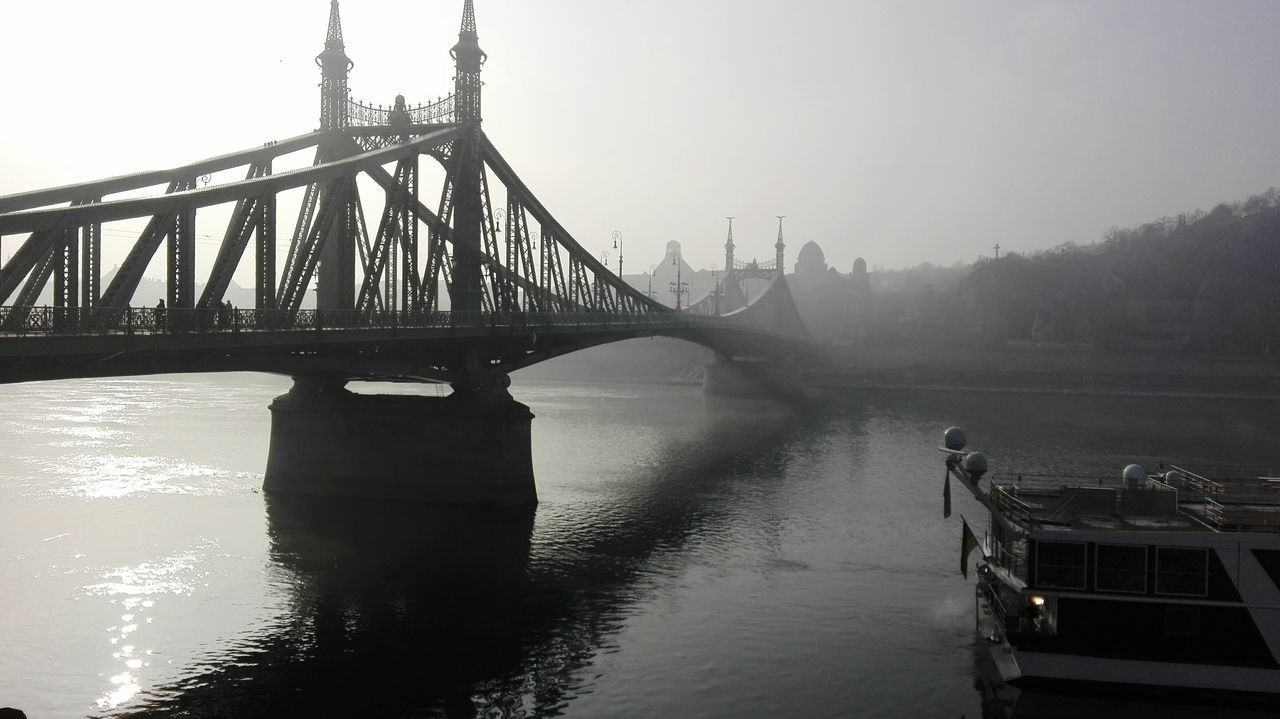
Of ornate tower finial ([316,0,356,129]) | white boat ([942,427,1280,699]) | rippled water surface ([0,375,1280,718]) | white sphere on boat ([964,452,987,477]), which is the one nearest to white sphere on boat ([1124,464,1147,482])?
white boat ([942,427,1280,699])

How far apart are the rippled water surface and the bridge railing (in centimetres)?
739

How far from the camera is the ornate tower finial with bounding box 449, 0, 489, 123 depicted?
154 ft

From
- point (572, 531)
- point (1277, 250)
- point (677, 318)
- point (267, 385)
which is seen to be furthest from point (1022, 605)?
point (1277, 250)

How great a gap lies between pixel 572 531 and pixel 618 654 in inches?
508

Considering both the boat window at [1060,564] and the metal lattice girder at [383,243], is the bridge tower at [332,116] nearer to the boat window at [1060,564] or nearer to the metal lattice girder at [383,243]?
the metal lattice girder at [383,243]

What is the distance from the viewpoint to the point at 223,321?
25.6m

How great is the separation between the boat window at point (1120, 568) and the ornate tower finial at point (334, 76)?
120ft

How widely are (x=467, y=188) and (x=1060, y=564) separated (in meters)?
32.6

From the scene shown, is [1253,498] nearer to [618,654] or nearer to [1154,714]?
[1154,714]

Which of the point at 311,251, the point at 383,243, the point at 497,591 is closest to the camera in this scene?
the point at 497,591

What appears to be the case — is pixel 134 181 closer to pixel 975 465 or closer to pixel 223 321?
pixel 223 321

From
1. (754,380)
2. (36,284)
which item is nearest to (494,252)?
(36,284)

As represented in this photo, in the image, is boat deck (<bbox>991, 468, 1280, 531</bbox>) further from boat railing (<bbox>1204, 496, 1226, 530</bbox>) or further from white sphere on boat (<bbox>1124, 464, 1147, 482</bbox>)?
white sphere on boat (<bbox>1124, 464, 1147, 482</bbox>)

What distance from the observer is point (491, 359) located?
4434cm
